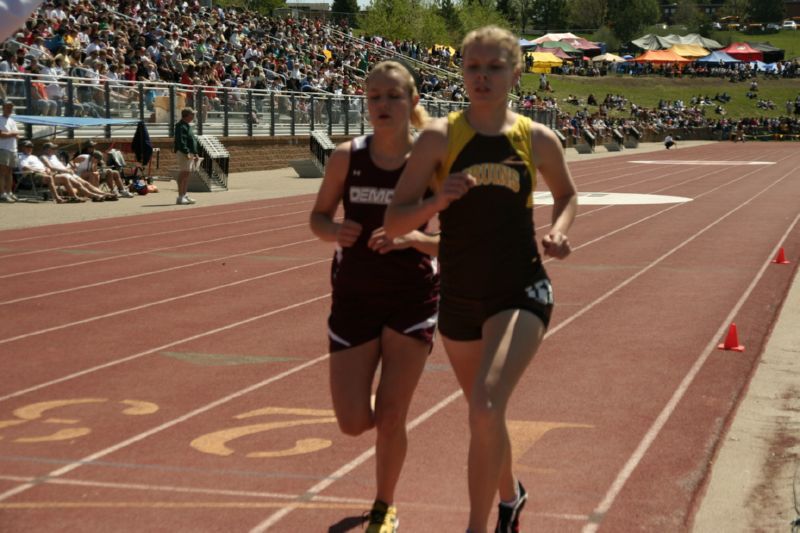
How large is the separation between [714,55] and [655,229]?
8001cm

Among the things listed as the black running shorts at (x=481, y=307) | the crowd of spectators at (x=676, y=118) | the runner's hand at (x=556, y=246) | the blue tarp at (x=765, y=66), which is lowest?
the crowd of spectators at (x=676, y=118)

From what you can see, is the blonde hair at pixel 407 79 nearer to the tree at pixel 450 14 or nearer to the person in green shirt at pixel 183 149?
the person in green shirt at pixel 183 149

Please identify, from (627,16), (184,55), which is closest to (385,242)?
(184,55)

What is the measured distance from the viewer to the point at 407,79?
4.76 metres

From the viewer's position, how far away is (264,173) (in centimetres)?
3362

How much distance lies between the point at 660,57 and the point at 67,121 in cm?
7444

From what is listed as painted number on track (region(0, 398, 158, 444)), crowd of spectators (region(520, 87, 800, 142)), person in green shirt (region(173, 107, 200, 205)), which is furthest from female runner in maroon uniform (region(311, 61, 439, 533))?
crowd of spectators (region(520, 87, 800, 142))

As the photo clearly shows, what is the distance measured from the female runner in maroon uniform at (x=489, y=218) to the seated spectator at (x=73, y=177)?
761 inches

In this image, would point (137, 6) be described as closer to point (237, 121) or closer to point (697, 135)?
point (237, 121)

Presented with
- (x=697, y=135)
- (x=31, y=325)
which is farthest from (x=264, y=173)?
(x=697, y=135)

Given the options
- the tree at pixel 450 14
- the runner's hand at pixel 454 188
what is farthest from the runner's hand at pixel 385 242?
the tree at pixel 450 14

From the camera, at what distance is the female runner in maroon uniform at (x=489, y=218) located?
4.30 metres

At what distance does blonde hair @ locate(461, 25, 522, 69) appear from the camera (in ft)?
14.3

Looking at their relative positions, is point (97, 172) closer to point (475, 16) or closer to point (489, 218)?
point (489, 218)
